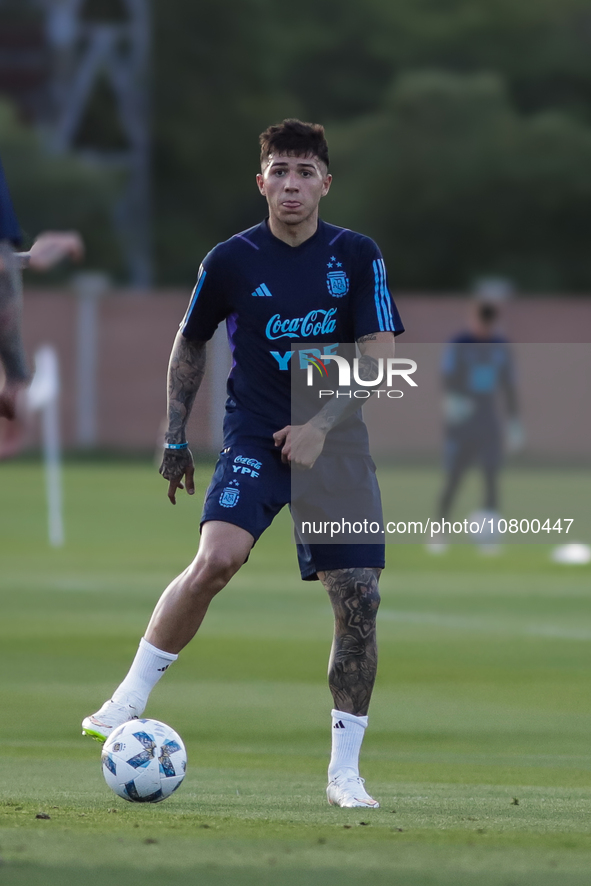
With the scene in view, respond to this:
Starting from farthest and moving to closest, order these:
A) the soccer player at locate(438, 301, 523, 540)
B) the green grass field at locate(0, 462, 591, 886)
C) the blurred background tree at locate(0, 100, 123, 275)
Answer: the blurred background tree at locate(0, 100, 123, 275) → the soccer player at locate(438, 301, 523, 540) → the green grass field at locate(0, 462, 591, 886)

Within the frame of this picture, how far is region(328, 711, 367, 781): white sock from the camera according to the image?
6.02 meters

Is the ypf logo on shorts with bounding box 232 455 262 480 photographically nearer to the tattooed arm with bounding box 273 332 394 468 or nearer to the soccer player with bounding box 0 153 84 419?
the tattooed arm with bounding box 273 332 394 468

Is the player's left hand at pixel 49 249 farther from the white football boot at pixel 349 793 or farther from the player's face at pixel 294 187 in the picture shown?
the white football boot at pixel 349 793

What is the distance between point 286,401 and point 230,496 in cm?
41

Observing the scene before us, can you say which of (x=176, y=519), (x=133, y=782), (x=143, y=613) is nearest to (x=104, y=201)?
(x=176, y=519)

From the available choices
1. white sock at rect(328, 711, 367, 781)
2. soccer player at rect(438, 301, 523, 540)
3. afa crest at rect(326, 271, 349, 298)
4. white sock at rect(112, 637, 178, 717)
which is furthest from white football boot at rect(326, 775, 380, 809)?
soccer player at rect(438, 301, 523, 540)

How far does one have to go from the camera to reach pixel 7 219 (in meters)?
5.27

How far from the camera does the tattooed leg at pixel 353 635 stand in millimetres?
6078

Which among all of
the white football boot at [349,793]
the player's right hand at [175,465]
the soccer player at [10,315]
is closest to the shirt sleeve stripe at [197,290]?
the player's right hand at [175,465]

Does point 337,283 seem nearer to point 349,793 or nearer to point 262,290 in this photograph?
point 262,290

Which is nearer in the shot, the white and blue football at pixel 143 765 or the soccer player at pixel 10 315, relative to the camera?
the soccer player at pixel 10 315

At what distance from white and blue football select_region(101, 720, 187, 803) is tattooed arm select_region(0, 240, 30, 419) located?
123 centimetres

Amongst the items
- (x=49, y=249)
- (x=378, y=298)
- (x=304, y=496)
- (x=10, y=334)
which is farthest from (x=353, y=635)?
(x=49, y=249)

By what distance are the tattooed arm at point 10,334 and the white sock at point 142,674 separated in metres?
1.22
